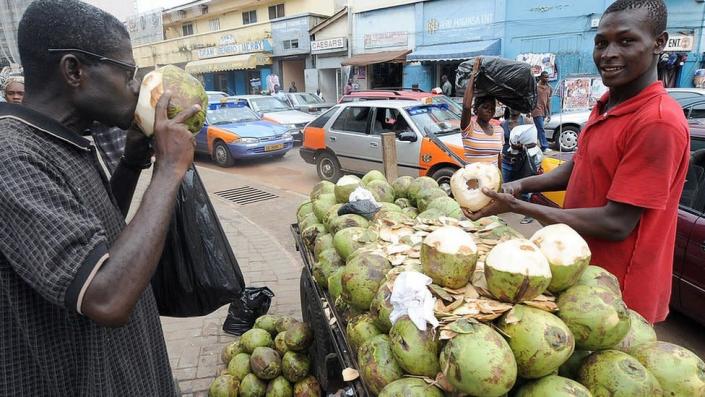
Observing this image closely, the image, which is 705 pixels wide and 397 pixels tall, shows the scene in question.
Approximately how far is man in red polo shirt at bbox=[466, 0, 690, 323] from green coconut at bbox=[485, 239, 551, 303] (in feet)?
1.89

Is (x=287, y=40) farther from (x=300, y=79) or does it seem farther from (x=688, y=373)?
(x=688, y=373)

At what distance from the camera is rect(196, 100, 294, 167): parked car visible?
1097 cm

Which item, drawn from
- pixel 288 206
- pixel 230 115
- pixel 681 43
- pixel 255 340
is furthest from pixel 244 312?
pixel 681 43

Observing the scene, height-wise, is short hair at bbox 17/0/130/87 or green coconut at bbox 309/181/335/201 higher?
short hair at bbox 17/0/130/87

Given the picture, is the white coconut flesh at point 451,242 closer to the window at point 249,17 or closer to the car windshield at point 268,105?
the car windshield at point 268,105

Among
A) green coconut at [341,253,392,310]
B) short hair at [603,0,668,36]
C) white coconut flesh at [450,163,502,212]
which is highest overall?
short hair at [603,0,668,36]

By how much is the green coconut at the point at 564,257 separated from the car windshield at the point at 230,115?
1121 cm

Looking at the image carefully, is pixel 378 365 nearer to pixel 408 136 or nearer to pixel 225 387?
pixel 225 387

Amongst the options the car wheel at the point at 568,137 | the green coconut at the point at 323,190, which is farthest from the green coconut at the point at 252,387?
the car wheel at the point at 568,137

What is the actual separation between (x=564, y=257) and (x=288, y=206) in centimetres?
659

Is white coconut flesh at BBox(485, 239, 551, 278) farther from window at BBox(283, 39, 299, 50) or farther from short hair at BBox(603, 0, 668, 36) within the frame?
window at BBox(283, 39, 299, 50)

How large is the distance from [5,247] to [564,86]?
17202 millimetres

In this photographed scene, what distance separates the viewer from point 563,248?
4.96 feet

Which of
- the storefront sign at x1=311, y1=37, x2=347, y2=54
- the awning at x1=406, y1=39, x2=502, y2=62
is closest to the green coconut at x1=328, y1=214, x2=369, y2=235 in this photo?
the awning at x1=406, y1=39, x2=502, y2=62
